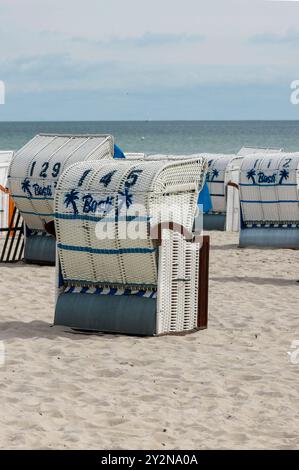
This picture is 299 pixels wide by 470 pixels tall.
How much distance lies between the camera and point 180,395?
802cm

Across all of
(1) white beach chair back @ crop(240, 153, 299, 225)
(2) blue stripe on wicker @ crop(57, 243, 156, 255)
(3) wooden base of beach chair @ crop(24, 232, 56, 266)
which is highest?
(1) white beach chair back @ crop(240, 153, 299, 225)

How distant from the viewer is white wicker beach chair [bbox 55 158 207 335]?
9930 mm

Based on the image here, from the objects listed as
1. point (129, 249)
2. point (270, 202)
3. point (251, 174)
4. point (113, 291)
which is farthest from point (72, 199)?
point (251, 174)

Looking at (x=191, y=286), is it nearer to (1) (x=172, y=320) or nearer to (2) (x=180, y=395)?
(1) (x=172, y=320)

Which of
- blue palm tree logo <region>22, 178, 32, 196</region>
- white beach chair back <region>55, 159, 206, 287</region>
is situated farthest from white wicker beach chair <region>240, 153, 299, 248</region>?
white beach chair back <region>55, 159, 206, 287</region>

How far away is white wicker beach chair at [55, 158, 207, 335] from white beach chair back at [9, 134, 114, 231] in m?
4.70

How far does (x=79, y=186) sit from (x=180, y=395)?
117 inches

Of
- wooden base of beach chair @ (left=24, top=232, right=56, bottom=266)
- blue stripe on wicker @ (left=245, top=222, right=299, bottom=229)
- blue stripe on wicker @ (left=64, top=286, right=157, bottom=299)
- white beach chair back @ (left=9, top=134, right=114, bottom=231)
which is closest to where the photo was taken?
blue stripe on wicker @ (left=64, top=286, right=157, bottom=299)

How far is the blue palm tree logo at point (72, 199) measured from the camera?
33.6ft

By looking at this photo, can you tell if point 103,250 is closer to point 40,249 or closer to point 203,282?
point 203,282

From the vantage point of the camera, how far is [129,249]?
10.0 metres

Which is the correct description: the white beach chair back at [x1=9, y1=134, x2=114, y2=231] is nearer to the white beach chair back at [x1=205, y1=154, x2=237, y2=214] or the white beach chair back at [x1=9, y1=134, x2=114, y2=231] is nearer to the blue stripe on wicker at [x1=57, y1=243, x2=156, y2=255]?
the blue stripe on wicker at [x1=57, y1=243, x2=156, y2=255]

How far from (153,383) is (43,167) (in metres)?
7.63
